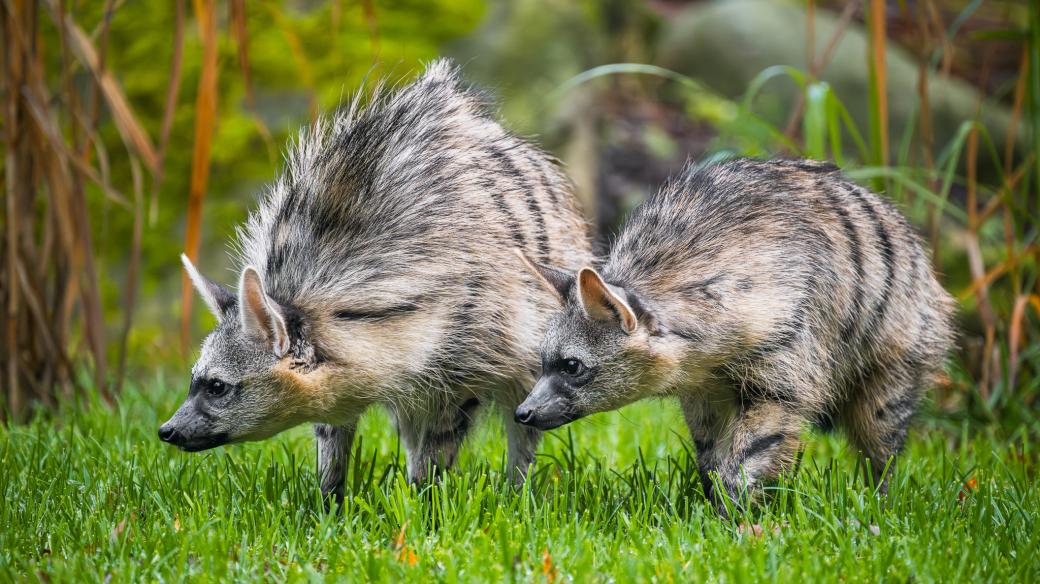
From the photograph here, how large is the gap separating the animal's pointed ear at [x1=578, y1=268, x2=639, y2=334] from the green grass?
646mm

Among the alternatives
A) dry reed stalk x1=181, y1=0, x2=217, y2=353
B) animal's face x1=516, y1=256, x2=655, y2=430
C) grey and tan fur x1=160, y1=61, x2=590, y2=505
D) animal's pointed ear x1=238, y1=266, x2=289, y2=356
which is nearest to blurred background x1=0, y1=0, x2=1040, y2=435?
dry reed stalk x1=181, y1=0, x2=217, y2=353

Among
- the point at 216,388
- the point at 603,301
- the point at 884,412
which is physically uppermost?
the point at 603,301

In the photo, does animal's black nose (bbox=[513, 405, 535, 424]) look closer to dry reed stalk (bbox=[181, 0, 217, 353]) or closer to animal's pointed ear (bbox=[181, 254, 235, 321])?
animal's pointed ear (bbox=[181, 254, 235, 321])

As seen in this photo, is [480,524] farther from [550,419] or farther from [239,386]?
[239,386]

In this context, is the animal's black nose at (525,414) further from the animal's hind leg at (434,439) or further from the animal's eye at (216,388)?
Answer: the animal's eye at (216,388)

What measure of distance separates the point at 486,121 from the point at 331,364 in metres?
1.50

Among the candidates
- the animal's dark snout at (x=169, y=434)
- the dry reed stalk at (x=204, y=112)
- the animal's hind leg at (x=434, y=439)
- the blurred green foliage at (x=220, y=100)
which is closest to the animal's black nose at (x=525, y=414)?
the animal's hind leg at (x=434, y=439)

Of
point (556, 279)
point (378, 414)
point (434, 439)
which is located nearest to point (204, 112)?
point (378, 414)

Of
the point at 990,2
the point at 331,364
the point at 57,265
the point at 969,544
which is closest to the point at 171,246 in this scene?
the point at 57,265

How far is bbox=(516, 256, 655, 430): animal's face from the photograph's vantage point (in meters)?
4.00

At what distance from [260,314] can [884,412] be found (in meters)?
2.48

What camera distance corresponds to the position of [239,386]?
409cm

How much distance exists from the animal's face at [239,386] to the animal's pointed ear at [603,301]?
1.06 m

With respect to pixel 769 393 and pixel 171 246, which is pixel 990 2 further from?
pixel 769 393
